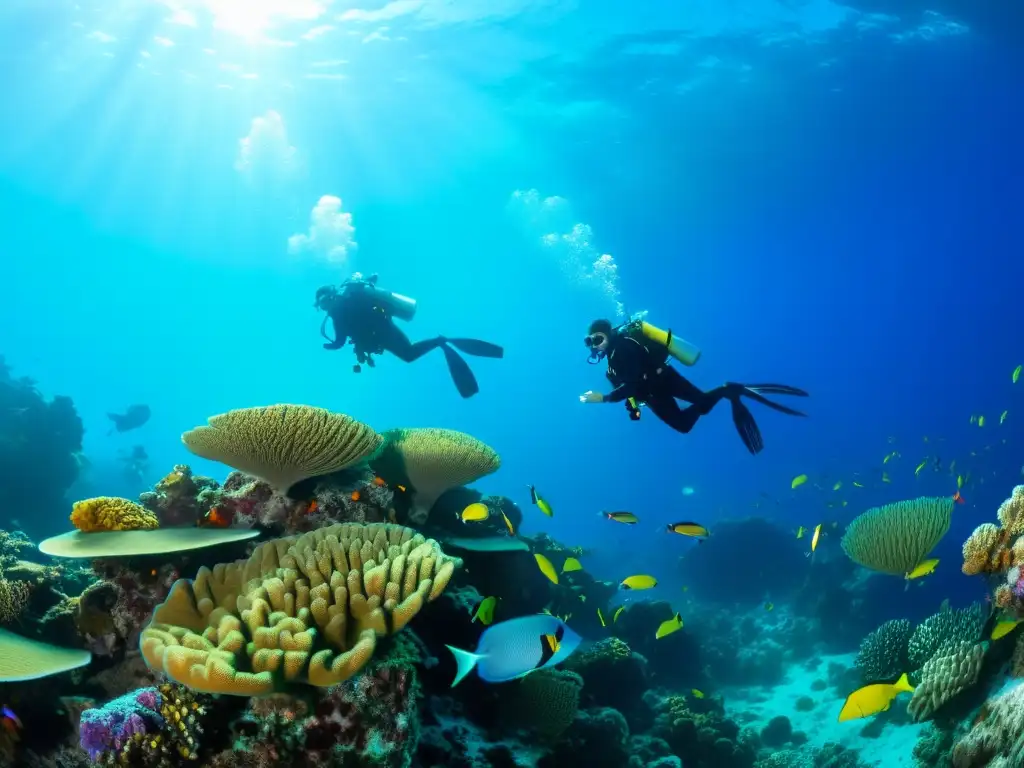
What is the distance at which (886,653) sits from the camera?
7355 millimetres

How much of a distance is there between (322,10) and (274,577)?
33380 mm

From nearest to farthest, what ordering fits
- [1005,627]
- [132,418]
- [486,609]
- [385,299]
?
[1005,627]
[486,609]
[385,299]
[132,418]

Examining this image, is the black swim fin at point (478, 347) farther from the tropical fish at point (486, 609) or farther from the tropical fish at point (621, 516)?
the tropical fish at point (486, 609)

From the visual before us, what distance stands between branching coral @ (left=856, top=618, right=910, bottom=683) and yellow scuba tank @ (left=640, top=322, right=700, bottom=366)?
4844 mm

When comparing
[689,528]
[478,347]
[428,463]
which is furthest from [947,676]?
[478,347]

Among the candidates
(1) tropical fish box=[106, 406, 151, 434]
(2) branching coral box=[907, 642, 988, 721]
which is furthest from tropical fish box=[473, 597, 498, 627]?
(1) tropical fish box=[106, 406, 151, 434]

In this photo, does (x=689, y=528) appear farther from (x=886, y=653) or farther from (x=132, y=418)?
(x=132, y=418)

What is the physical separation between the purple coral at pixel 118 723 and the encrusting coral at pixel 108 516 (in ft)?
6.46

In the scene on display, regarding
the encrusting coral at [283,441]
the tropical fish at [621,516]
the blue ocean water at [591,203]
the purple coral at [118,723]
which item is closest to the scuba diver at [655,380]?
the tropical fish at [621,516]

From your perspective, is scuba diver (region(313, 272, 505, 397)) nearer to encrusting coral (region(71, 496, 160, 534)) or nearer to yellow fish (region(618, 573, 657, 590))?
yellow fish (region(618, 573, 657, 590))

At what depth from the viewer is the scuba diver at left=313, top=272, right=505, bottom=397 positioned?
11.3m

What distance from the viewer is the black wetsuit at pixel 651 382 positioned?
20.7 feet

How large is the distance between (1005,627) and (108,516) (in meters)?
8.02

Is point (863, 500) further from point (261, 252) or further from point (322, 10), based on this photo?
point (261, 252)
